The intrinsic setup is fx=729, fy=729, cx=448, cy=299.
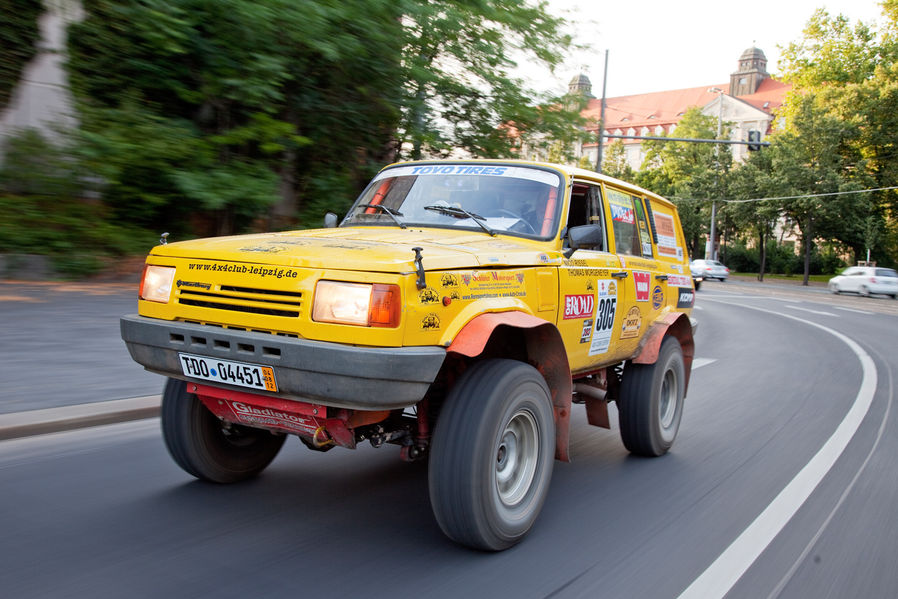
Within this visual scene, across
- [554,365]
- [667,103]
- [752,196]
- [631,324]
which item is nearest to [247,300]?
[554,365]

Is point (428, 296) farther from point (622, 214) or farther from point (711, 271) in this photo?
point (711, 271)

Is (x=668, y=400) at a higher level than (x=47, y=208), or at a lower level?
lower

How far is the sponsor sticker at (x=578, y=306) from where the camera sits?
4133mm

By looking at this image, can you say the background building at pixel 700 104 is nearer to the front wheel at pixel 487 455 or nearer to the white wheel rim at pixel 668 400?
the white wheel rim at pixel 668 400

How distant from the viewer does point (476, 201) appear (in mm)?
4445

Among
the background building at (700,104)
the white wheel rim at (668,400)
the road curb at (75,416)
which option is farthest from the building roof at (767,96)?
the road curb at (75,416)

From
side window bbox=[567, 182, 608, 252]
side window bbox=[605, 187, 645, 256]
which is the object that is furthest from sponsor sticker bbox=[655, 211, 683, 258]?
side window bbox=[567, 182, 608, 252]

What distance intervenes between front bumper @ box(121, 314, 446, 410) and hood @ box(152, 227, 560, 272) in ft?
1.17

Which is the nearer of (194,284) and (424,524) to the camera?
(194,284)

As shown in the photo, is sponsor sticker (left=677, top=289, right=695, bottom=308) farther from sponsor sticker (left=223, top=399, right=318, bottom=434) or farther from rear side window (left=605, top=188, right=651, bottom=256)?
sponsor sticker (left=223, top=399, right=318, bottom=434)

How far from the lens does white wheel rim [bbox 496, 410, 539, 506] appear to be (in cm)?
359

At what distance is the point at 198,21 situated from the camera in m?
10.2

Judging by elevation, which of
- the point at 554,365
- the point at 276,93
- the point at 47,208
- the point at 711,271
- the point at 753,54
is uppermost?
the point at 753,54

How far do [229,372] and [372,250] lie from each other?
32.8 inches
